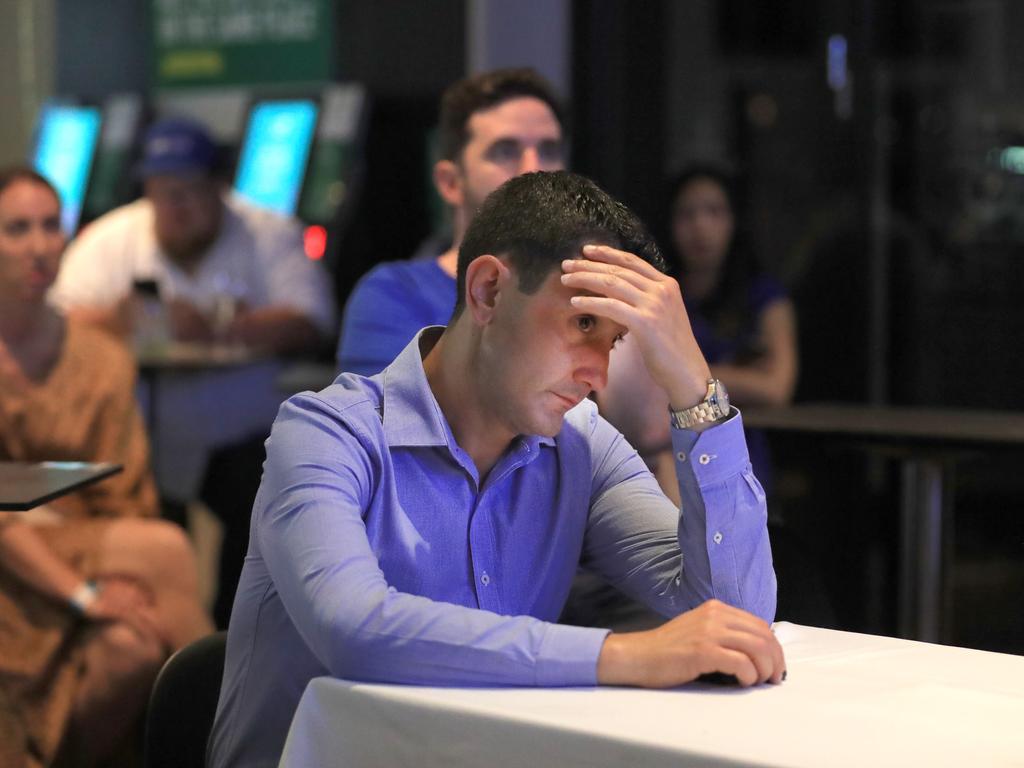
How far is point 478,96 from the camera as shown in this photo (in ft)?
9.78

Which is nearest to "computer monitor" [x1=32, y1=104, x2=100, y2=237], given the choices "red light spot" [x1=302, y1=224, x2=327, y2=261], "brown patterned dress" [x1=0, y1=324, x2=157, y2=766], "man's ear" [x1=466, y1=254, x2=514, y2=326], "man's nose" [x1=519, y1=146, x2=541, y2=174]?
"red light spot" [x1=302, y1=224, x2=327, y2=261]

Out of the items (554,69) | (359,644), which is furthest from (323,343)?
(359,644)

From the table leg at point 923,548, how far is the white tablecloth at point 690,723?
2174 millimetres

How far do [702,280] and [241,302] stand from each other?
1.74 metres

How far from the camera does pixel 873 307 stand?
557cm

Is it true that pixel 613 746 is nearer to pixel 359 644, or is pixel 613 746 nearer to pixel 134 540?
pixel 359 644

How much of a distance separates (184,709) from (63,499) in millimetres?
1558

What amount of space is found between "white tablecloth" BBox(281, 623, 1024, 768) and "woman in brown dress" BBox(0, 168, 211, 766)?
1491 mm

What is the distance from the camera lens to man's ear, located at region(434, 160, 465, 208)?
2998 mm

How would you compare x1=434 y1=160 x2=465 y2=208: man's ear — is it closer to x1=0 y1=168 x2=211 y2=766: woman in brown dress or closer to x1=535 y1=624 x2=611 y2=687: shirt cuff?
x1=0 y1=168 x2=211 y2=766: woman in brown dress

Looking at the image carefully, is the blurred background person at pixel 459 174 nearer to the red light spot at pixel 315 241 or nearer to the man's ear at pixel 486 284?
the man's ear at pixel 486 284

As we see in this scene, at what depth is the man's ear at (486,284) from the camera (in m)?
1.77

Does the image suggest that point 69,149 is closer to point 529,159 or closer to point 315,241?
point 315,241

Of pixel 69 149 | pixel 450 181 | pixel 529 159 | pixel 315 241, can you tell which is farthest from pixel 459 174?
pixel 69 149
